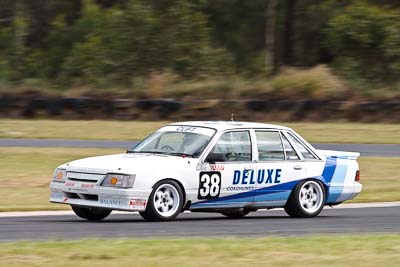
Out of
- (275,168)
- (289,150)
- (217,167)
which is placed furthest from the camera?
(289,150)

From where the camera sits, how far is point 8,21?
160 feet

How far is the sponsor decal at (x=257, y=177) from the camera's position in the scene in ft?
41.8

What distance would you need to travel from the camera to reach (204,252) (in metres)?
8.75

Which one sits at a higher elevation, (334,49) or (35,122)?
(334,49)

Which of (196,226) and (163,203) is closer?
(196,226)

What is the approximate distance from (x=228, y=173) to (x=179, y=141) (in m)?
0.78

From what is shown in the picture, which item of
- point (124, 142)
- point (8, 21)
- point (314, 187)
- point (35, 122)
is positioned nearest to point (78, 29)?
point (8, 21)

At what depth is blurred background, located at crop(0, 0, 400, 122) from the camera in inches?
1394

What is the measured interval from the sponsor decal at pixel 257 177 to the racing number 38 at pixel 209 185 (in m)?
0.28

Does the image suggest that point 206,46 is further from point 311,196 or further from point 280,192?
point 280,192

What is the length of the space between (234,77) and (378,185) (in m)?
20.6

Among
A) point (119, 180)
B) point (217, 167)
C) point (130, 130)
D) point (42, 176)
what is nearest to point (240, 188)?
point (217, 167)

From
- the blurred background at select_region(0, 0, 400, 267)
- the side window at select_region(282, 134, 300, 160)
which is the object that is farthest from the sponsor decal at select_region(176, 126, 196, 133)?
the side window at select_region(282, 134, 300, 160)

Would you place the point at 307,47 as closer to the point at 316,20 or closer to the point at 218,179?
the point at 316,20
